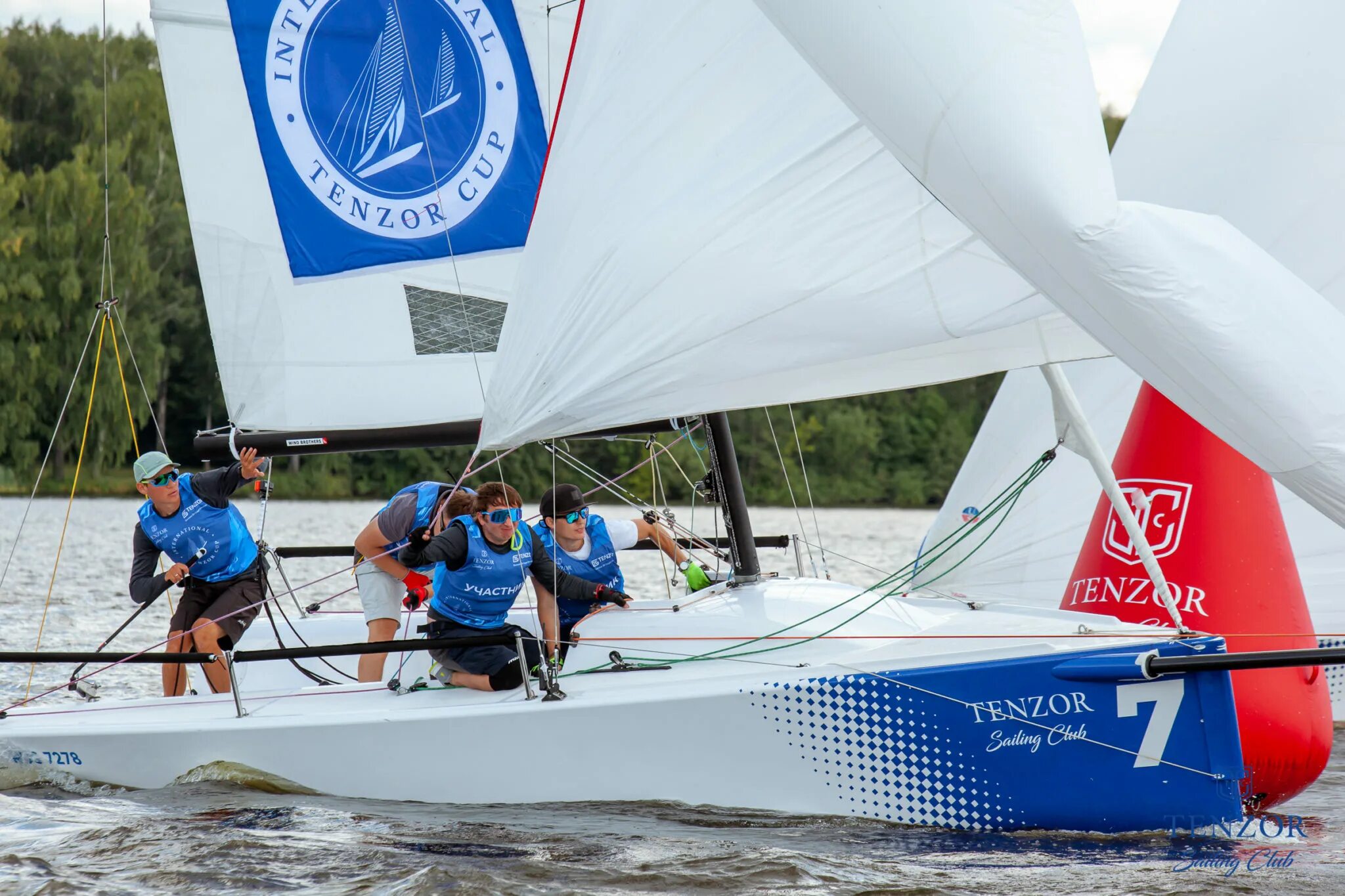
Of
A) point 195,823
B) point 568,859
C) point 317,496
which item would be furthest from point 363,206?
point 317,496

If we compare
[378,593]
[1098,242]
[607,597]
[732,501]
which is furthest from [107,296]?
[1098,242]

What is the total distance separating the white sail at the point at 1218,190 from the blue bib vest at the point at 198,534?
330cm

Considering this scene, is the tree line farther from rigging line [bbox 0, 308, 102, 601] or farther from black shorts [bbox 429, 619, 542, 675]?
black shorts [bbox 429, 619, 542, 675]

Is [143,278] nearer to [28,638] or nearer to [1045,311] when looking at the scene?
[28,638]

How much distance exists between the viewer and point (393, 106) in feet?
19.8

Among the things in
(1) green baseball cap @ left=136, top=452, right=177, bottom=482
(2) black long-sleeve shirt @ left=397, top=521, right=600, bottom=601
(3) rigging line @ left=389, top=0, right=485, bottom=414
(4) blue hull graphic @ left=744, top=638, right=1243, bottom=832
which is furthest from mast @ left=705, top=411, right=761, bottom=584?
(1) green baseball cap @ left=136, top=452, right=177, bottom=482

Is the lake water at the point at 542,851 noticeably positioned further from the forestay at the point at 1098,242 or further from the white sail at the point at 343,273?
A: the white sail at the point at 343,273

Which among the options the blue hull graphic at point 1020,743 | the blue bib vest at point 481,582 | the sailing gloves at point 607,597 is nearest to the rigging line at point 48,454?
the blue bib vest at point 481,582

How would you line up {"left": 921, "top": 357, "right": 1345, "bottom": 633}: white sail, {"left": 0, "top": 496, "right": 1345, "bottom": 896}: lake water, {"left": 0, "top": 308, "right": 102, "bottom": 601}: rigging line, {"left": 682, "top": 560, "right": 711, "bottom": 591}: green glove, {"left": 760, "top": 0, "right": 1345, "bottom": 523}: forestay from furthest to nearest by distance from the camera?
{"left": 921, "top": 357, "right": 1345, "bottom": 633}: white sail, {"left": 0, "top": 308, "right": 102, "bottom": 601}: rigging line, {"left": 682, "top": 560, "right": 711, "bottom": 591}: green glove, {"left": 0, "top": 496, "right": 1345, "bottom": 896}: lake water, {"left": 760, "top": 0, "right": 1345, "bottom": 523}: forestay

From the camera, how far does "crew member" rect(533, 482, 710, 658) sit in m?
5.28

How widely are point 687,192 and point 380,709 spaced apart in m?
2.13

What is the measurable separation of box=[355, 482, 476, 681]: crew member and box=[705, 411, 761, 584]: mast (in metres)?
0.98

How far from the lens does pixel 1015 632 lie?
4.61m

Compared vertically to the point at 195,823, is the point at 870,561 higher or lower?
higher
